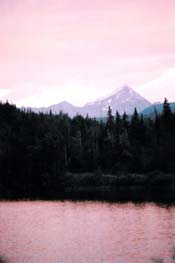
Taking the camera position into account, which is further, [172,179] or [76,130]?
[76,130]

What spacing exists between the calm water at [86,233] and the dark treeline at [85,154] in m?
43.2

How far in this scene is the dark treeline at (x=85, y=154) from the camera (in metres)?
136

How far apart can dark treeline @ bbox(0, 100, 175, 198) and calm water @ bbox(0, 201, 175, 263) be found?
4318cm

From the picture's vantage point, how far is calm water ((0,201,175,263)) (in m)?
47.5

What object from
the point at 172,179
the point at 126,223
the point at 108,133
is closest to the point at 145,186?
the point at 172,179

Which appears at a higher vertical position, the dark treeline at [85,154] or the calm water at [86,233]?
the dark treeline at [85,154]

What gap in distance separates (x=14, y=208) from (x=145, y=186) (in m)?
44.0

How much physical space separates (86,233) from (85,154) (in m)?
93.0

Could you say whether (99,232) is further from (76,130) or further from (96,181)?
(76,130)

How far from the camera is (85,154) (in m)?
153

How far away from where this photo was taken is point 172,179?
125875 mm

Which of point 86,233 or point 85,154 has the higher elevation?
point 85,154

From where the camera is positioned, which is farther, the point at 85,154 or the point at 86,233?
the point at 85,154

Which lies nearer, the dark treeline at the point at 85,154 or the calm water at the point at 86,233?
the calm water at the point at 86,233
